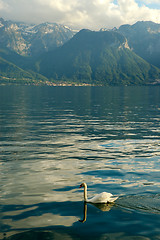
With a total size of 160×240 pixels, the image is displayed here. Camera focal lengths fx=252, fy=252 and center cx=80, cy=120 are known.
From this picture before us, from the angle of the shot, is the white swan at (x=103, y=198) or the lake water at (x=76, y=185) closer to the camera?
the lake water at (x=76, y=185)

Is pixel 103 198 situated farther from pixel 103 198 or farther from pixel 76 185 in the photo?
pixel 76 185

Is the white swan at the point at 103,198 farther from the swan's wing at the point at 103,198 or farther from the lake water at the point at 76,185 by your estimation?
the lake water at the point at 76,185

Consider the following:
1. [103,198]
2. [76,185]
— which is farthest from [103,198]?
[76,185]

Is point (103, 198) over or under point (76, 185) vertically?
over

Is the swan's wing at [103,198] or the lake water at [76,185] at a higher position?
the swan's wing at [103,198]

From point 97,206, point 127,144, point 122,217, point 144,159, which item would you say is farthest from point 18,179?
point 127,144

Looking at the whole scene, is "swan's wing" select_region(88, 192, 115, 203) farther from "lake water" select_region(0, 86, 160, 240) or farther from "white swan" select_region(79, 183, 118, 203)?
"lake water" select_region(0, 86, 160, 240)

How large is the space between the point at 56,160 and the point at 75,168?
3894 millimetres

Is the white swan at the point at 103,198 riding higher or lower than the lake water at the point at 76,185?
higher

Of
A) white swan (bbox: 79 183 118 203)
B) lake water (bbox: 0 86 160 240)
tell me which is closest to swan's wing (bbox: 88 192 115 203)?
white swan (bbox: 79 183 118 203)

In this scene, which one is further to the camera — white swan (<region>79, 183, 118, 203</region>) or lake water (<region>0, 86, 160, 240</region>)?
white swan (<region>79, 183, 118, 203</region>)

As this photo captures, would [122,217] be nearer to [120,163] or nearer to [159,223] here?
[159,223]

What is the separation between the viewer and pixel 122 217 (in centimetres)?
1683

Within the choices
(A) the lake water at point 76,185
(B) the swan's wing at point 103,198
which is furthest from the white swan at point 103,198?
(A) the lake water at point 76,185
